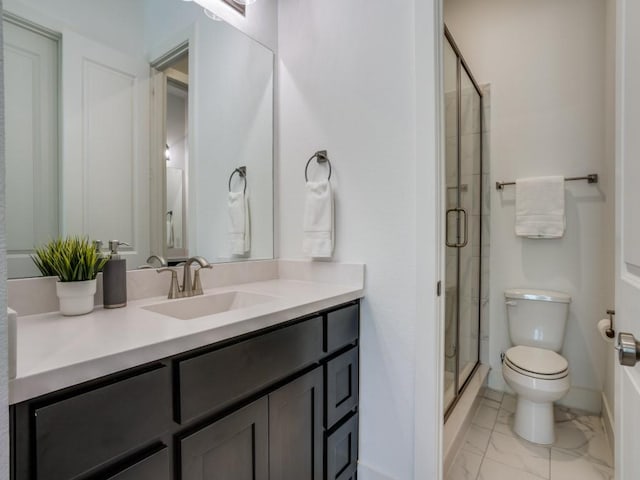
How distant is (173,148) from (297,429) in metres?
1.19

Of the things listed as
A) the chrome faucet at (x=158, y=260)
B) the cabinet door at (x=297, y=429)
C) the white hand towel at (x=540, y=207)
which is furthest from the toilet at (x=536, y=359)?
the chrome faucet at (x=158, y=260)

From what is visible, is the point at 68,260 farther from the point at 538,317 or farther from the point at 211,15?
the point at 538,317

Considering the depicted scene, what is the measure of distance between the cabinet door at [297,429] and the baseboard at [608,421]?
1594 millimetres

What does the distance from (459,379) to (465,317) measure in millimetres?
391

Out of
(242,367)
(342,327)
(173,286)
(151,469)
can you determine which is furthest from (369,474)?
(173,286)

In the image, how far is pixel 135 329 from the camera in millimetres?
811

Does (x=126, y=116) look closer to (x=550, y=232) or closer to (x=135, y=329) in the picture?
(x=135, y=329)

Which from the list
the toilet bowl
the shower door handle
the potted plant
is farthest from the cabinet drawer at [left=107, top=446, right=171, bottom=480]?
the toilet bowl

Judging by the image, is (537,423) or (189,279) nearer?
(189,279)

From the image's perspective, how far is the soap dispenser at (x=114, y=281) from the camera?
1.06 metres

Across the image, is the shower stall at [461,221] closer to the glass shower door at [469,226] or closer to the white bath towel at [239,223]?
the glass shower door at [469,226]

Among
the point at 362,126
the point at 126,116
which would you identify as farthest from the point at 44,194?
the point at 362,126

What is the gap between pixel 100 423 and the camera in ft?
2.05
